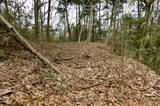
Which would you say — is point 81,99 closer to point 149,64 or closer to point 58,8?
point 149,64

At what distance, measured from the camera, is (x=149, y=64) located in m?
6.68

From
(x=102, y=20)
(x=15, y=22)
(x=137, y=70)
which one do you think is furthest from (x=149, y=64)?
(x=102, y=20)

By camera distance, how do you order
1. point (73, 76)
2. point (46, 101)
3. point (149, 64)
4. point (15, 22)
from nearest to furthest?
point (46, 101)
point (73, 76)
point (15, 22)
point (149, 64)

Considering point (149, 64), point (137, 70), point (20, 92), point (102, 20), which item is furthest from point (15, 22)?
point (102, 20)

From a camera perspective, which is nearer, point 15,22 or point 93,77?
point 93,77

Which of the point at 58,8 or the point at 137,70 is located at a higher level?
the point at 58,8

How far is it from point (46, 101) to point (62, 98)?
0.37 meters

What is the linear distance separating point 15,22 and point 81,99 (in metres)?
4.81

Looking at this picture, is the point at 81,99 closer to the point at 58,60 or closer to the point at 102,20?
the point at 58,60

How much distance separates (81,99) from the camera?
301cm

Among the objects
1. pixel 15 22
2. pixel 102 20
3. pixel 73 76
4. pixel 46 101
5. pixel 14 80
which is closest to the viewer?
Result: pixel 46 101

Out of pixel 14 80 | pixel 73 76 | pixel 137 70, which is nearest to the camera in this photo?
pixel 14 80

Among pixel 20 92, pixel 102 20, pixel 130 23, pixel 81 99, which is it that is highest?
pixel 102 20

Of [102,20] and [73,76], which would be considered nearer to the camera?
[73,76]
